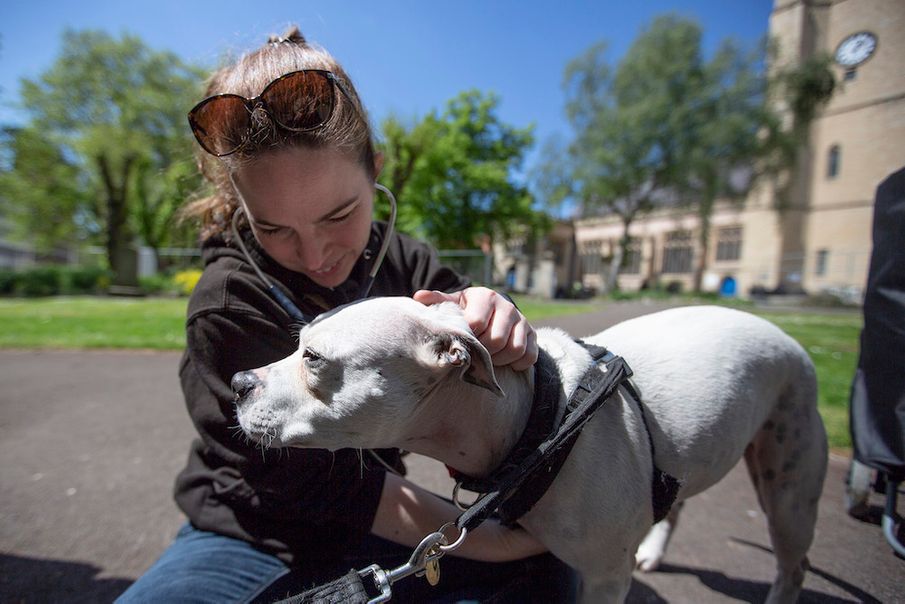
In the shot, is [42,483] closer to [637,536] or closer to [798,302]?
[637,536]

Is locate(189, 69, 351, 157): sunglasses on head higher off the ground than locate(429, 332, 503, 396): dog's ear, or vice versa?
locate(189, 69, 351, 157): sunglasses on head

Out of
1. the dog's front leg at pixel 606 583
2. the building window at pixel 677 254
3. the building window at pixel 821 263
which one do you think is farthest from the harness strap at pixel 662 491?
the building window at pixel 677 254

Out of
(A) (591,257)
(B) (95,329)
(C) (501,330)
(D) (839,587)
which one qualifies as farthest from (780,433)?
(A) (591,257)

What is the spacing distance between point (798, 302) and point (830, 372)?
70.6ft

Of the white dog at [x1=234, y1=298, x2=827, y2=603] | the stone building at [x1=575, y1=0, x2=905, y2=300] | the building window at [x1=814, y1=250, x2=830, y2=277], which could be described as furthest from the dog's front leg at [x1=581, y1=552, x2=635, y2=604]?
the building window at [x1=814, y1=250, x2=830, y2=277]

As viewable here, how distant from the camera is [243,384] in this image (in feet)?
4.79

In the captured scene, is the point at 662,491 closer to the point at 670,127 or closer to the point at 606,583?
the point at 606,583

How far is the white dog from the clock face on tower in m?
1.49

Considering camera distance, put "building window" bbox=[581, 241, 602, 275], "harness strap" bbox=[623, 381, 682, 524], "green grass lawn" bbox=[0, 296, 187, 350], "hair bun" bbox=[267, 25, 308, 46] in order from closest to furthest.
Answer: "harness strap" bbox=[623, 381, 682, 524], "hair bun" bbox=[267, 25, 308, 46], "green grass lawn" bbox=[0, 296, 187, 350], "building window" bbox=[581, 241, 602, 275]

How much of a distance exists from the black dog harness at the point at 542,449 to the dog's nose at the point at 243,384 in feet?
2.46

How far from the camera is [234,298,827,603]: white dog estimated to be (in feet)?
4.77

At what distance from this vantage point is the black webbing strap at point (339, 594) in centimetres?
117

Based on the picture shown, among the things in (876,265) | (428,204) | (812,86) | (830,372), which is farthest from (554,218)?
(876,265)

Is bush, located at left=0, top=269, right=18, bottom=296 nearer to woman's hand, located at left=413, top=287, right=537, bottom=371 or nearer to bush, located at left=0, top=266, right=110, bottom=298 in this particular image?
bush, located at left=0, top=266, right=110, bottom=298
